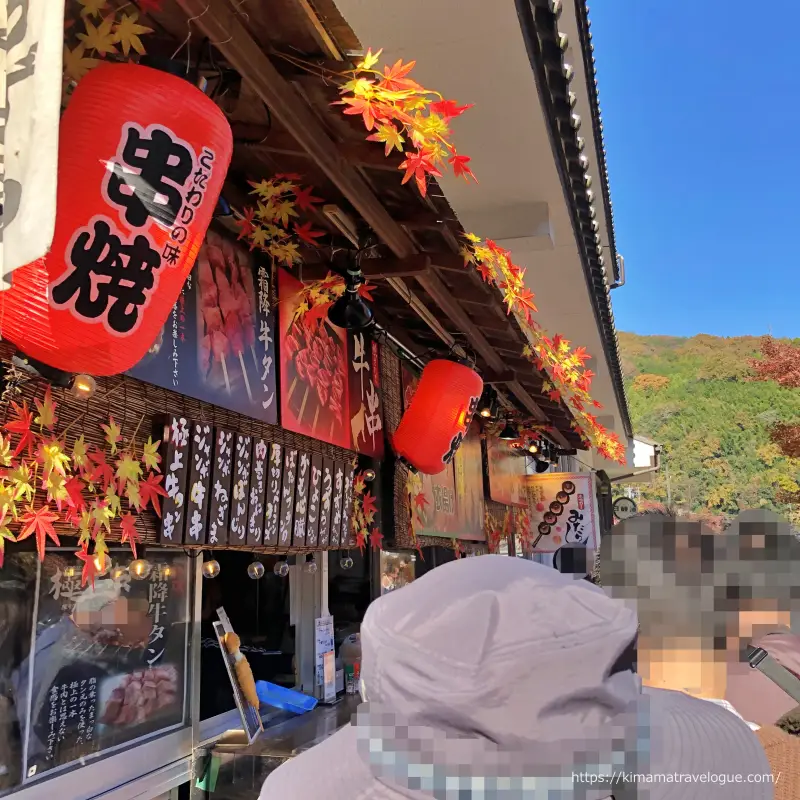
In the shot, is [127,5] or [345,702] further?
[345,702]

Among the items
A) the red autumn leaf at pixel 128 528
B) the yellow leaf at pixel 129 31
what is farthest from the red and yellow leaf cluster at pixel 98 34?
the red autumn leaf at pixel 128 528

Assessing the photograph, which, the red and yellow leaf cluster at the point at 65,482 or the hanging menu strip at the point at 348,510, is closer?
the red and yellow leaf cluster at the point at 65,482

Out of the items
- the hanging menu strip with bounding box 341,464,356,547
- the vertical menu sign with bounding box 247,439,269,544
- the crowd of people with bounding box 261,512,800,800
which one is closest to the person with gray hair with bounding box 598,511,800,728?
the crowd of people with bounding box 261,512,800,800

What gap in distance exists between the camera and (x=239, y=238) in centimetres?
457

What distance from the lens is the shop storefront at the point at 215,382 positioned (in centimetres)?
250

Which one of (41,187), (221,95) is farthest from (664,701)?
(221,95)

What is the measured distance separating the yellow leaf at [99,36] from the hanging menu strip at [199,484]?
6.36ft

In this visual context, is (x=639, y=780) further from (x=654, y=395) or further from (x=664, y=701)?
(x=654, y=395)

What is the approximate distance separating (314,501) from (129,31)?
11.5ft

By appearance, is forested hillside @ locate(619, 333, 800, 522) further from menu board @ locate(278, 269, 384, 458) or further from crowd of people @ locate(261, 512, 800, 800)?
crowd of people @ locate(261, 512, 800, 800)

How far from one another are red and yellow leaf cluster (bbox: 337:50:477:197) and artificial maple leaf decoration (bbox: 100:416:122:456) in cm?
184

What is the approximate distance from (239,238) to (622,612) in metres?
3.84

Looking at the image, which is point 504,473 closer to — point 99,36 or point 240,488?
point 240,488

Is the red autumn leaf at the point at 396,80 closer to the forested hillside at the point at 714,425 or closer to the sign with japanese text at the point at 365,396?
the sign with japanese text at the point at 365,396
